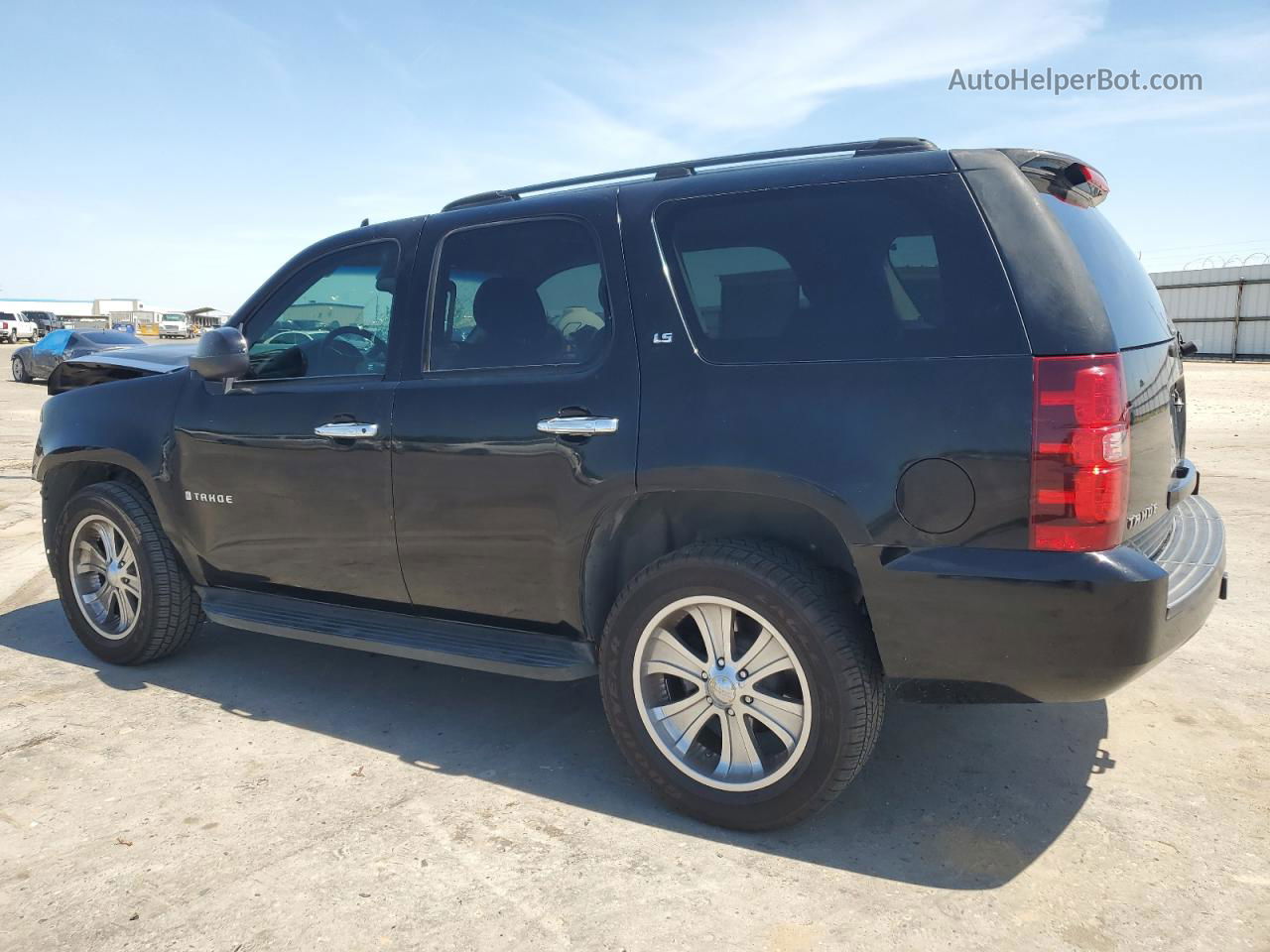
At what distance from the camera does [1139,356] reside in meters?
2.70

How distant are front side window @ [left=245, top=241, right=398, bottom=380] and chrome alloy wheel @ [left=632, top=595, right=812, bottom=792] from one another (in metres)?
1.57

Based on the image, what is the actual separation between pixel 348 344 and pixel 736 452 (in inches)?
72.4

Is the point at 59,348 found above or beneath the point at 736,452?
above

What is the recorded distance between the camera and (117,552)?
4441mm

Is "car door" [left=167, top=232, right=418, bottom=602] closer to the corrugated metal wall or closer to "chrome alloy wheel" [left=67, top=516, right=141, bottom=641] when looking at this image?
"chrome alloy wheel" [left=67, top=516, right=141, bottom=641]

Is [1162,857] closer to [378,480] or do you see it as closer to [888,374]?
[888,374]

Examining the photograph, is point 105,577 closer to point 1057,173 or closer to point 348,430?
point 348,430

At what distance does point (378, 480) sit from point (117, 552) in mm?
1735

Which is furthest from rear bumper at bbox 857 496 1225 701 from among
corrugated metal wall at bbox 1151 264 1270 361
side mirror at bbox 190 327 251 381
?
corrugated metal wall at bbox 1151 264 1270 361

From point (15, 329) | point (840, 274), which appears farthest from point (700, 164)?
point (15, 329)

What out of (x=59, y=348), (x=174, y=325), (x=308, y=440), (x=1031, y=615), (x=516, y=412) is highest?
(x=174, y=325)

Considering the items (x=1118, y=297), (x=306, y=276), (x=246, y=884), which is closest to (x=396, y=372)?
(x=306, y=276)

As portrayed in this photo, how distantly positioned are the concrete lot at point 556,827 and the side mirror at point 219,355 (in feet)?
4.51

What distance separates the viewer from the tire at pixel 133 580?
428 cm
